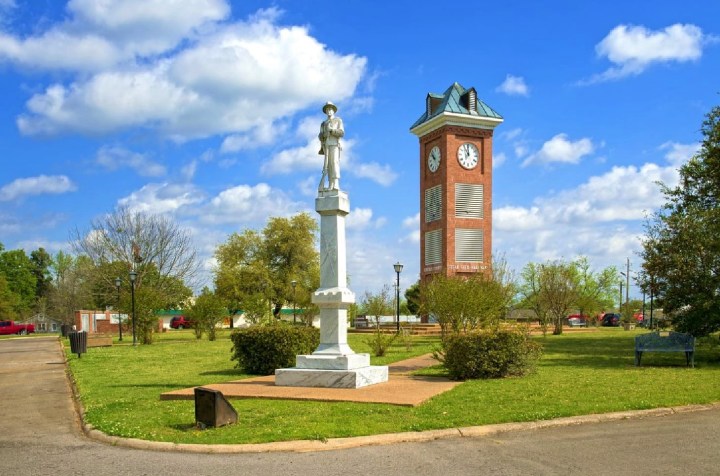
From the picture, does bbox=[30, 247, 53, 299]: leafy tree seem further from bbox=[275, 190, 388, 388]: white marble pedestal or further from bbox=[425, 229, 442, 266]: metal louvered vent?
bbox=[275, 190, 388, 388]: white marble pedestal

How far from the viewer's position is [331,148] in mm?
13312

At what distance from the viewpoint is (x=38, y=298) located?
3728 inches

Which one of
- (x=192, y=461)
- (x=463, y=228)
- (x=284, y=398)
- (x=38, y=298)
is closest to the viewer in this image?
(x=192, y=461)

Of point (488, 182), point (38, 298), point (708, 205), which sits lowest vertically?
point (38, 298)

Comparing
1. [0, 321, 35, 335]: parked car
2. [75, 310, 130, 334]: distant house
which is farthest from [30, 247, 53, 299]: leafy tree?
[75, 310, 130, 334]: distant house

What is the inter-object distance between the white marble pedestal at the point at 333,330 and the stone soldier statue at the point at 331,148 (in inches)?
11.2

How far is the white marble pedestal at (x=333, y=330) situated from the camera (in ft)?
39.2

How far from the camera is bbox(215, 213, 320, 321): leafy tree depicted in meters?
57.7

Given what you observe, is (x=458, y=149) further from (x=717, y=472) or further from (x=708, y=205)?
(x=717, y=472)

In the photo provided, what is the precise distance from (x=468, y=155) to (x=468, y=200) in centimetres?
312

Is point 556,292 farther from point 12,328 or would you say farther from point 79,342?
point 12,328

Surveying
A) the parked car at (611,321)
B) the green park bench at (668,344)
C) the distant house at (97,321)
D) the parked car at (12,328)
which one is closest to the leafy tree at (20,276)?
the parked car at (12,328)

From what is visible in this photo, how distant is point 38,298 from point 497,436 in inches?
3907

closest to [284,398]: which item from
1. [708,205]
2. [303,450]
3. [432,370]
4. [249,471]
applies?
[303,450]
